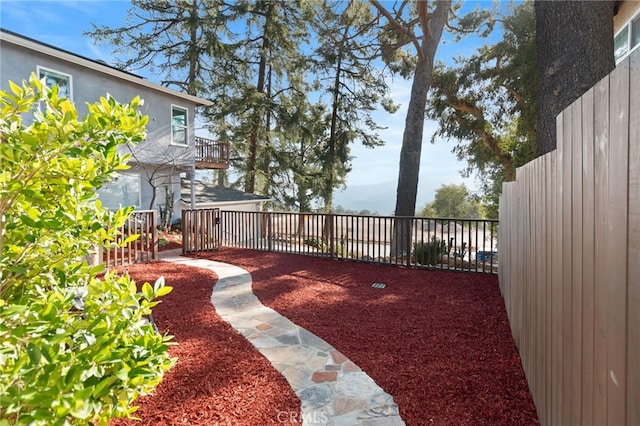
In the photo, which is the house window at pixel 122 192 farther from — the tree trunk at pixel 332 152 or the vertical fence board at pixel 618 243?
the vertical fence board at pixel 618 243

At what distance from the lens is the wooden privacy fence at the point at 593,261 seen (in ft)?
2.67

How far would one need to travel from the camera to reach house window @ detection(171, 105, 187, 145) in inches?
468

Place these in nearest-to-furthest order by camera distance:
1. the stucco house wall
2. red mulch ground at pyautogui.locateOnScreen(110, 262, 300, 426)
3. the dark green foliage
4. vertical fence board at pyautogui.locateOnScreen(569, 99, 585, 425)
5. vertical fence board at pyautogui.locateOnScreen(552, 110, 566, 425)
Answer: vertical fence board at pyautogui.locateOnScreen(569, 99, 585, 425) < vertical fence board at pyautogui.locateOnScreen(552, 110, 566, 425) < red mulch ground at pyautogui.locateOnScreen(110, 262, 300, 426) < the stucco house wall < the dark green foliage

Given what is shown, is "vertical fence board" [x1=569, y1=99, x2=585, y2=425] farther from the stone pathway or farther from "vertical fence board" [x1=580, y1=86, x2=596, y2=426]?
the stone pathway

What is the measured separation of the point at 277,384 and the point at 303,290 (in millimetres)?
2519

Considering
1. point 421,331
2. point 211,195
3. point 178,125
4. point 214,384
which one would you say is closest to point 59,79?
point 178,125

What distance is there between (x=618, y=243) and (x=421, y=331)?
9.06 ft

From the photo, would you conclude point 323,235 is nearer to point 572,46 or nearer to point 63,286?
point 572,46

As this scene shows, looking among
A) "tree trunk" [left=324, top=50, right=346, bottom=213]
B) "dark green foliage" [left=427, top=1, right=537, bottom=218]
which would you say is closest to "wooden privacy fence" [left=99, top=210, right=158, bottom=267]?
"tree trunk" [left=324, top=50, right=346, bottom=213]

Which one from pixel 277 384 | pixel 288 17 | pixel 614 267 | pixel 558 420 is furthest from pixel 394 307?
pixel 288 17

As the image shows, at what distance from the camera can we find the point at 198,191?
14867mm

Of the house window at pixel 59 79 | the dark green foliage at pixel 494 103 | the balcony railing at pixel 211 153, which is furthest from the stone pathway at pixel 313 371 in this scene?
the dark green foliage at pixel 494 103

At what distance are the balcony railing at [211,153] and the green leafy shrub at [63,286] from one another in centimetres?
1259

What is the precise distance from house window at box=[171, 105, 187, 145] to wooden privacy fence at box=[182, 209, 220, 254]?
508 centimetres
